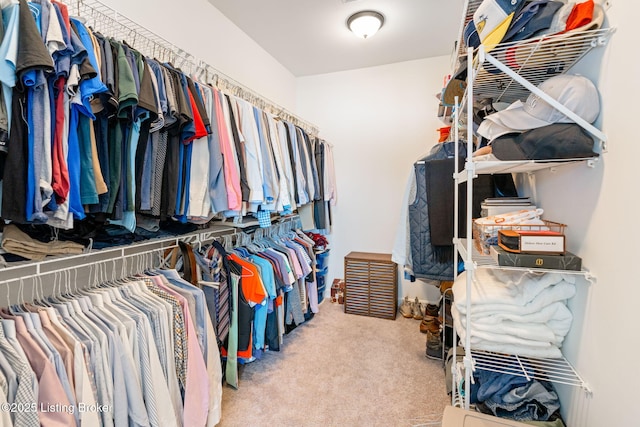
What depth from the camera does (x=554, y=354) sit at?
111 centimetres

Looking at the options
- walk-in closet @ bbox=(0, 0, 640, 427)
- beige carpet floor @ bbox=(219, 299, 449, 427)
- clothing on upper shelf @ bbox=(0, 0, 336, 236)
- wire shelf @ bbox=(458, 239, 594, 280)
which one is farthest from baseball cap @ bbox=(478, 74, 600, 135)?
beige carpet floor @ bbox=(219, 299, 449, 427)

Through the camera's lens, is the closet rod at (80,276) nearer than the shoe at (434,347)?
Yes

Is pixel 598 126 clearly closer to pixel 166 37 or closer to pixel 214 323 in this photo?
pixel 214 323

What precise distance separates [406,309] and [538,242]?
7.44ft

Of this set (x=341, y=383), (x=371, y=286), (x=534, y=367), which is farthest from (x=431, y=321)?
(x=534, y=367)

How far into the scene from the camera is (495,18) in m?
1.04

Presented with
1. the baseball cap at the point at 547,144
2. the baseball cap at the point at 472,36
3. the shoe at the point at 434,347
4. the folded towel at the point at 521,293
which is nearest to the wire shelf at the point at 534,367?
the folded towel at the point at 521,293

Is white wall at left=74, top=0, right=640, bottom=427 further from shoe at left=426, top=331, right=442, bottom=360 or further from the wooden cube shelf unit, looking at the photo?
shoe at left=426, top=331, right=442, bottom=360

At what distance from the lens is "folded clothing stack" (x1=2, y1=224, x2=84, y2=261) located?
1.07 m

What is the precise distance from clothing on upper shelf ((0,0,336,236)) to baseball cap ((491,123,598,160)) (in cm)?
129

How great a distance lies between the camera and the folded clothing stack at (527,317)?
111 centimetres

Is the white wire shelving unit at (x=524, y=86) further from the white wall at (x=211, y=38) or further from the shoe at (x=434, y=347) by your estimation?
the white wall at (x=211, y=38)

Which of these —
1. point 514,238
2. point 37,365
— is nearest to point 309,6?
point 514,238

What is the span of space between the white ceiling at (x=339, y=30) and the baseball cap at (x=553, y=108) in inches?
64.7
